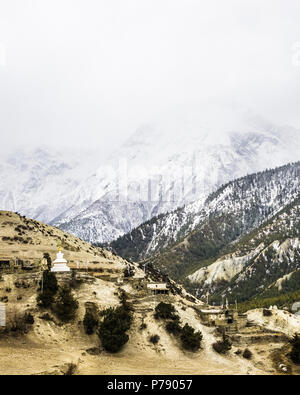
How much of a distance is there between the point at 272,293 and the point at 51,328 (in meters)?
145

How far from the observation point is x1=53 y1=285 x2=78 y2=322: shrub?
2136 inches

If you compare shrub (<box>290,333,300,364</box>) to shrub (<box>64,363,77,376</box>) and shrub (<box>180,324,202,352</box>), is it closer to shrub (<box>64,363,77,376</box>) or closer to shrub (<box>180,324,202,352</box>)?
shrub (<box>180,324,202,352</box>)

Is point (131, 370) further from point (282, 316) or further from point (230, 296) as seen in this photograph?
point (230, 296)

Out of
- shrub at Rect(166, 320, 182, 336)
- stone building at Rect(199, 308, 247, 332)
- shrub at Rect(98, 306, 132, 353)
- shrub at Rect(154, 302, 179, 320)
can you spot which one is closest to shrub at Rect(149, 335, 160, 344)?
shrub at Rect(166, 320, 182, 336)

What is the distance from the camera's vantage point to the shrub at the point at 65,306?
54250 mm

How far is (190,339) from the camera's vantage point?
181 feet

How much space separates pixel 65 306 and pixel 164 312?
13053 mm

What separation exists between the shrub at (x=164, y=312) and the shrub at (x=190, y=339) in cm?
337

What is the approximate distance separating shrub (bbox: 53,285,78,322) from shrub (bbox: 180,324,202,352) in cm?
1377

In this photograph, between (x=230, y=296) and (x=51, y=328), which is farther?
(x=230, y=296)

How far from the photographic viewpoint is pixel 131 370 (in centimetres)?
4600

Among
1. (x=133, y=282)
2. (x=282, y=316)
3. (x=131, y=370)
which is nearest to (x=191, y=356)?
(x=131, y=370)
